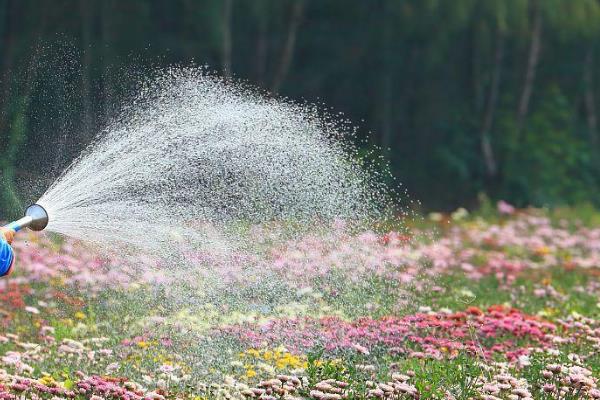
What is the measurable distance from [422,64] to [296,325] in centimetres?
1614

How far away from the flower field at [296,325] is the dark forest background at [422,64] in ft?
29.1

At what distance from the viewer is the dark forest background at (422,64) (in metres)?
19.2

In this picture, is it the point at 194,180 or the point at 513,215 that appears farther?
the point at 513,215

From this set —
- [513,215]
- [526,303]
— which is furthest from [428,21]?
[526,303]

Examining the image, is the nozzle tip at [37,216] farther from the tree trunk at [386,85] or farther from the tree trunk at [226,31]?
the tree trunk at [386,85]

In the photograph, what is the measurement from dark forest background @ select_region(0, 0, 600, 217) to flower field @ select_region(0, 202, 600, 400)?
349 inches

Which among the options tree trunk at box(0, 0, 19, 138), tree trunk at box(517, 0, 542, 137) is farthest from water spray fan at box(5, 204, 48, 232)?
tree trunk at box(517, 0, 542, 137)

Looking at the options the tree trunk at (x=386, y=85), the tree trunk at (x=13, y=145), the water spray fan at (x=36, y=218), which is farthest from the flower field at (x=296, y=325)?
the tree trunk at (x=386, y=85)

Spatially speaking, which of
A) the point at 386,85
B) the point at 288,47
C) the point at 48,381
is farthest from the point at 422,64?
the point at 48,381

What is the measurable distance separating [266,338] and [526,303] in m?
3.23

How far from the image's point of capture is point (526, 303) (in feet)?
29.8

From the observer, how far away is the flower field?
5.60 meters

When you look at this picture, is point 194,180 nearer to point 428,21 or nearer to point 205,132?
point 205,132

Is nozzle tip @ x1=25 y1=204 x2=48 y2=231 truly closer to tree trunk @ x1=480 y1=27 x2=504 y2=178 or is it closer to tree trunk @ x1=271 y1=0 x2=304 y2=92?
tree trunk @ x1=271 y1=0 x2=304 y2=92
